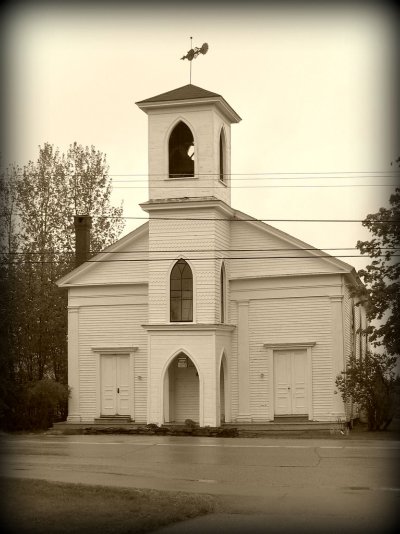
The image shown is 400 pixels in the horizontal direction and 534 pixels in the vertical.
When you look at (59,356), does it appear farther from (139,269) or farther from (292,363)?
(292,363)

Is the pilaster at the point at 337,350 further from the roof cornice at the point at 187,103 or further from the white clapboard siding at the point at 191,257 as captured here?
the roof cornice at the point at 187,103

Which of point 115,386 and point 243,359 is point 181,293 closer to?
point 243,359

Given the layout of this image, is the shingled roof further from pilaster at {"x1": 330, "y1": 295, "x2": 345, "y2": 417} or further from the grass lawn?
the grass lawn

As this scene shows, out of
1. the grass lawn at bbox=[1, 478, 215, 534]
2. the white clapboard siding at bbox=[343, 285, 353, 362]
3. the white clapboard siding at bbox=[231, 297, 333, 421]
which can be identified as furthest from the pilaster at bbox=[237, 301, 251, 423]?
the grass lawn at bbox=[1, 478, 215, 534]

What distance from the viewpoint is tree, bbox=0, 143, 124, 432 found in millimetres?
43531

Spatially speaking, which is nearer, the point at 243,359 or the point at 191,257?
the point at 191,257

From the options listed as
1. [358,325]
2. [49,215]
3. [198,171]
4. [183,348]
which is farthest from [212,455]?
[49,215]

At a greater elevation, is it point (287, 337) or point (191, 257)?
point (191, 257)

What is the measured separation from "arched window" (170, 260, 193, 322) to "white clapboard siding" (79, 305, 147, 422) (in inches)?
81.9

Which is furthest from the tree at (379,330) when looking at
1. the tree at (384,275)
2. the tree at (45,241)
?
the tree at (45,241)

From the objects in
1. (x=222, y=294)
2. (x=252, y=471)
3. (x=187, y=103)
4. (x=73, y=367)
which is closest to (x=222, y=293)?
(x=222, y=294)

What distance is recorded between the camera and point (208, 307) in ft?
119

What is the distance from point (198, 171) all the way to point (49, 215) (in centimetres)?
1219

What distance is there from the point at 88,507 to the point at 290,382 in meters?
21.5
